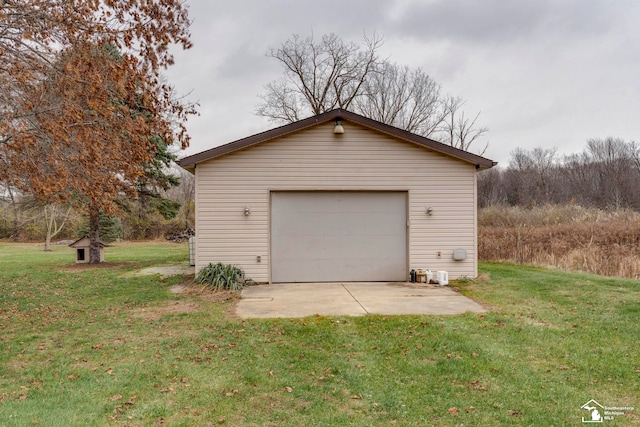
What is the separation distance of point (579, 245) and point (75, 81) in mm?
14405

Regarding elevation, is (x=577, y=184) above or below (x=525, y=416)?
above

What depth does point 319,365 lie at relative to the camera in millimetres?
4258

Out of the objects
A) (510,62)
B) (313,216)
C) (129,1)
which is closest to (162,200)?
(313,216)

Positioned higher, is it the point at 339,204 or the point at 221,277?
the point at 339,204

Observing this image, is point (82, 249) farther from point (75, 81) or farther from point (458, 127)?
point (458, 127)

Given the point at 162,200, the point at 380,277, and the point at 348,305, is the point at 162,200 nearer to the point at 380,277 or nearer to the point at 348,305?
the point at 380,277

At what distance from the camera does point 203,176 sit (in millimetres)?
9180

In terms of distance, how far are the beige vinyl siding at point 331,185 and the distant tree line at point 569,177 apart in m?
25.2

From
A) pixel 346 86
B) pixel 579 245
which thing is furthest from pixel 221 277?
pixel 346 86

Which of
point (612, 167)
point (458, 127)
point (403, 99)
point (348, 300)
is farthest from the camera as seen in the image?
point (612, 167)

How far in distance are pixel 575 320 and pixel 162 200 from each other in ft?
43.8

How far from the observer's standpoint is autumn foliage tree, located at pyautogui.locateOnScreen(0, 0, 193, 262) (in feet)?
17.8

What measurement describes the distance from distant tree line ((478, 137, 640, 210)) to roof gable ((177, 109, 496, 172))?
25.4 meters
